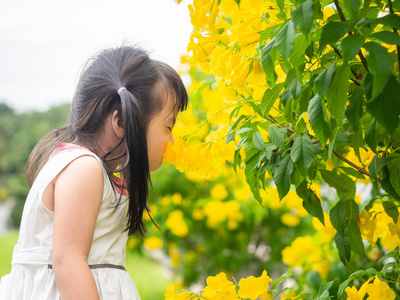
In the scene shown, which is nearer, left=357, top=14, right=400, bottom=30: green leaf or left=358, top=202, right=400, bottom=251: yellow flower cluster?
left=357, top=14, right=400, bottom=30: green leaf

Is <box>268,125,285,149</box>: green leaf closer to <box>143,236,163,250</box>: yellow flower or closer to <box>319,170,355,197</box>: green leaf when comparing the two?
<box>319,170,355,197</box>: green leaf

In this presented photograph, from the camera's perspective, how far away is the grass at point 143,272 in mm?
5051

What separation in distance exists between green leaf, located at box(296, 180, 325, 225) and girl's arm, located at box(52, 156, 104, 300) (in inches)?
16.6

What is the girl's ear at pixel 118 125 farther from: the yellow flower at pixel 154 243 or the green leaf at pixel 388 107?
the yellow flower at pixel 154 243

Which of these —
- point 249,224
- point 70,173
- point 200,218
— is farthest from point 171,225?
point 70,173

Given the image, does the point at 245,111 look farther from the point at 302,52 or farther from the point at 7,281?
the point at 7,281

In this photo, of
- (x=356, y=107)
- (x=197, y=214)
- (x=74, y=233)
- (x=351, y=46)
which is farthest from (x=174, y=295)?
(x=197, y=214)

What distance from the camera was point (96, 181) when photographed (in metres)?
1.05

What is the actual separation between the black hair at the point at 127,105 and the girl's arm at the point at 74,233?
12cm

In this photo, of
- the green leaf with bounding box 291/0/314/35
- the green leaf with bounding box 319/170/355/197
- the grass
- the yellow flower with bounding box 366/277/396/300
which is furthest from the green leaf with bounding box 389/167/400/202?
the grass

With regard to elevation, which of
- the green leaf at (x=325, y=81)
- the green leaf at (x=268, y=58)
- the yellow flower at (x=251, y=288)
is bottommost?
the yellow flower at (x=251, y=288)

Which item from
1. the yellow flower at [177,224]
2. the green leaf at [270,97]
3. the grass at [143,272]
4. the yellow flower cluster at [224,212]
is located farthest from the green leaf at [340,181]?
the grass at [143,272]

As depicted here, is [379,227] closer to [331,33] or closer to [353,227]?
[353,227]

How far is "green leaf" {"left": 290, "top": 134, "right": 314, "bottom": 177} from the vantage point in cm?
82
